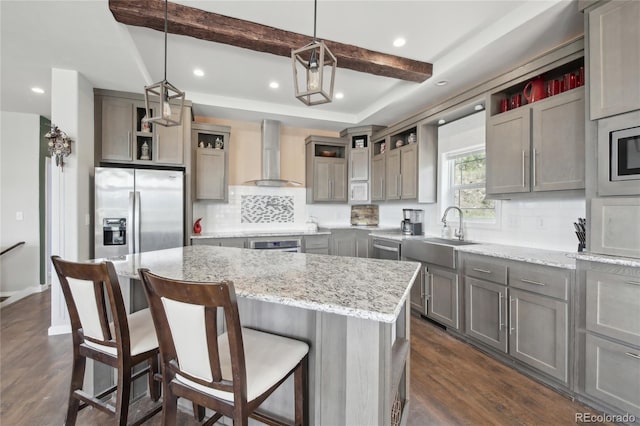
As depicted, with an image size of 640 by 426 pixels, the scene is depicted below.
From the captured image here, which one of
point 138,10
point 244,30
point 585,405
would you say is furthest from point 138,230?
point 585,405

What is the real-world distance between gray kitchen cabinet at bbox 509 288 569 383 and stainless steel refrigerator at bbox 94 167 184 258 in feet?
11.4

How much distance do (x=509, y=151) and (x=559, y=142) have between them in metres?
0.40

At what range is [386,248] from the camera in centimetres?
391

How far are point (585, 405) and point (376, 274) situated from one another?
1.73 m

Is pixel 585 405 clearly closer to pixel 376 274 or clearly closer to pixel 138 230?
pixel 376 274

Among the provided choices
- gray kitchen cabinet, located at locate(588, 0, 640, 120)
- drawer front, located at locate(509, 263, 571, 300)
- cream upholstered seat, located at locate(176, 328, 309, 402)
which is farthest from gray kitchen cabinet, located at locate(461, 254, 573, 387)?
cream upholstered seat, located at locate(176, 328, 309, 402)

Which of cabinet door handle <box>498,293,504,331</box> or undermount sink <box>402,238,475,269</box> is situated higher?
undermount sink <box>402,238,475,269</box>

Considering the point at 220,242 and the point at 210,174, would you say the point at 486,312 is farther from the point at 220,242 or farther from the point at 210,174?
the point at 210,174

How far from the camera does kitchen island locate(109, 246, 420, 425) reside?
1.01 meters

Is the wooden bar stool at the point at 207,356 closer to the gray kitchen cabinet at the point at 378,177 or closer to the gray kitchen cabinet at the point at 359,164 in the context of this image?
the gray kitchen cabinet at the point at 378,177

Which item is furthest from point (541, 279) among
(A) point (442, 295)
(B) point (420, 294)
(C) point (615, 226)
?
(B) point (420, 294)

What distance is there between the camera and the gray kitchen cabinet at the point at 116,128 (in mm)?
3369

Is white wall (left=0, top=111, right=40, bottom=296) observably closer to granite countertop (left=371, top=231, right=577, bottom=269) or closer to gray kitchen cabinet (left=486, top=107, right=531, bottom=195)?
granite countertop (left=371, top=231, right=577, bottom=269)

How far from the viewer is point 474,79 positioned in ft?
9.65
